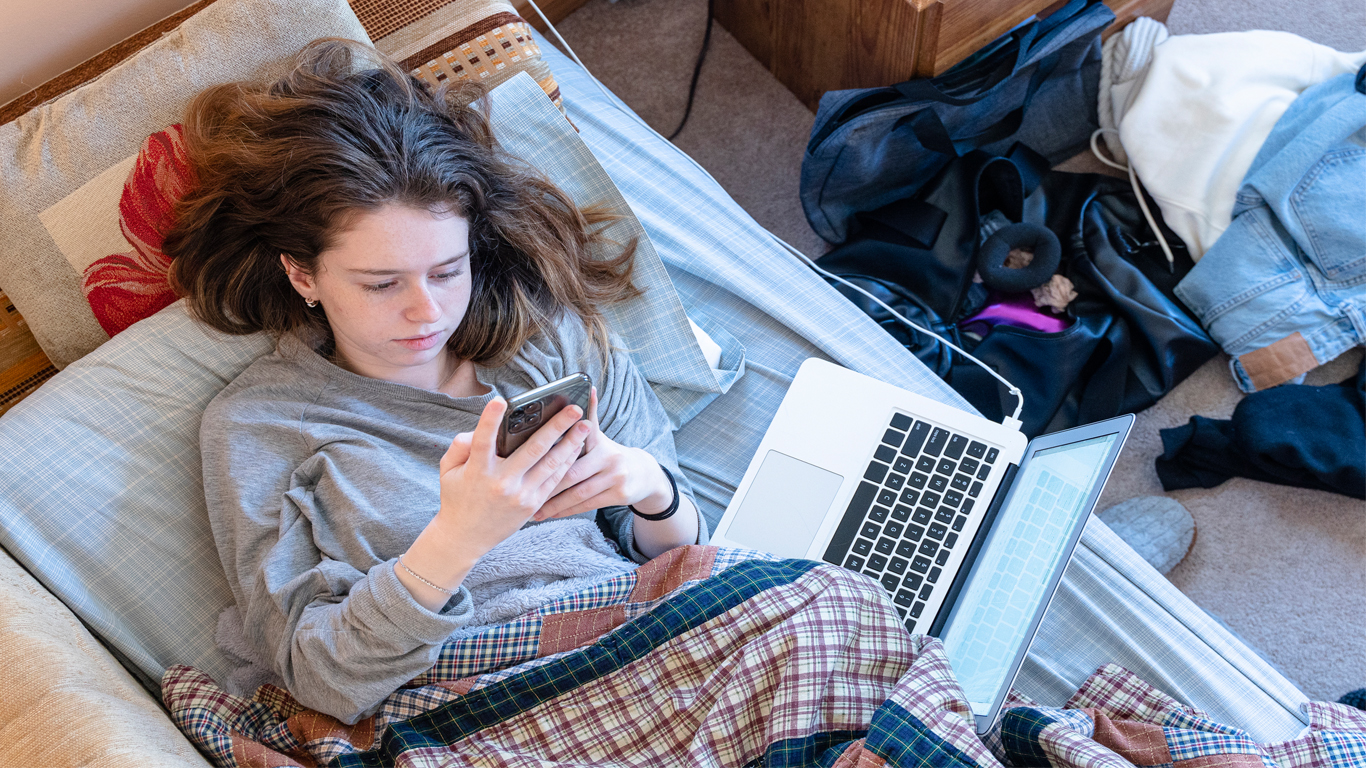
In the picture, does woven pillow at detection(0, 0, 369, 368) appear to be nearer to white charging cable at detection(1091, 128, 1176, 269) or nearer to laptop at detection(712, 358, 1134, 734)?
laptop at detection(712, 358, 1134, 734)

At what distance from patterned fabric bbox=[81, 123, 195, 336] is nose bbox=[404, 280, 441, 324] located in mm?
365

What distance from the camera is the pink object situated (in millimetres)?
1687

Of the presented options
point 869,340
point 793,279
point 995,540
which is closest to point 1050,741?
point 995,540

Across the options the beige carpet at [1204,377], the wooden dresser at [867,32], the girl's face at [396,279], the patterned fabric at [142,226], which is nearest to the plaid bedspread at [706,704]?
the girl's face at [396,279]

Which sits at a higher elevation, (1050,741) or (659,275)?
(659,275)

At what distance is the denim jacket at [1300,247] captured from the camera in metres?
1.62

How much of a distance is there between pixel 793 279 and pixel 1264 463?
92cm

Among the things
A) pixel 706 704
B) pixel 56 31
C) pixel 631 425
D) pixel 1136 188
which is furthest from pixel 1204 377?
pixel 56 31

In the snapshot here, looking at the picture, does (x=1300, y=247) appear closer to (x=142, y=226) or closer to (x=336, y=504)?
(x=336, y=504)

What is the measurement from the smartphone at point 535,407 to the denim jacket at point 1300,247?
1.32 m

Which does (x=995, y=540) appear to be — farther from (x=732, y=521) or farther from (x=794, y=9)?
(x=794, y=9)

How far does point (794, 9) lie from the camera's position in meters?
1.90

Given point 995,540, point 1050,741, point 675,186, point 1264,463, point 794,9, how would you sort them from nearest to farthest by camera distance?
point 1050,741, point 995,540, point 675,186, point 1264,463, point 794,9

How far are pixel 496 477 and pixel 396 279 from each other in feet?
0.94
